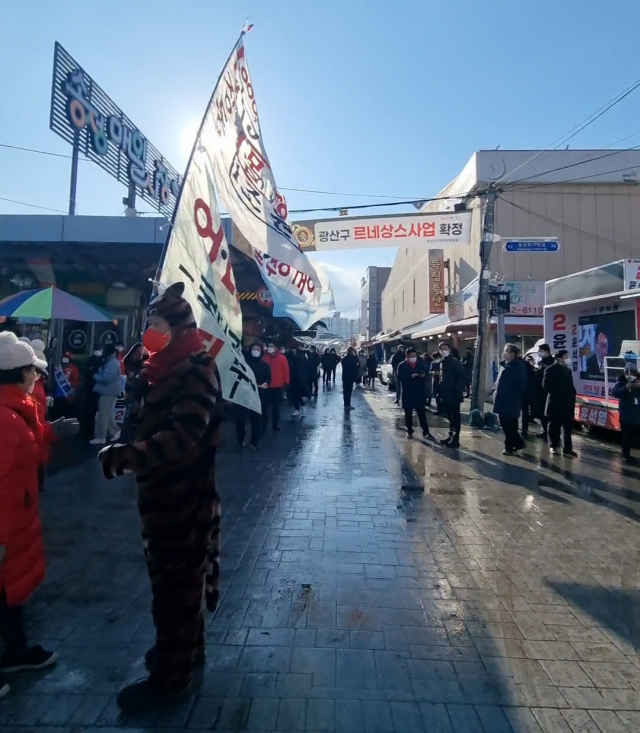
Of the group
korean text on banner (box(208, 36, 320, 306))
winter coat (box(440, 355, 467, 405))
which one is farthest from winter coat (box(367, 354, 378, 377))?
korean text on banner (box(208, 36, 320, 306))

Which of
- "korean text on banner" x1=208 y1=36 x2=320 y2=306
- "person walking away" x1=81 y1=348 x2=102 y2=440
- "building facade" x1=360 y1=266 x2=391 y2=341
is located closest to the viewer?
"korean text on banner" x1=208 y1=36 x2=320 y2=306

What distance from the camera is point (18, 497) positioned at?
2865 millimetres

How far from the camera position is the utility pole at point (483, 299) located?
12570mm

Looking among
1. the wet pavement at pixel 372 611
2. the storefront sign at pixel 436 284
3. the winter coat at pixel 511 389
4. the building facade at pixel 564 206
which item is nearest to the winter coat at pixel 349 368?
the winter coat at pixel 511 389

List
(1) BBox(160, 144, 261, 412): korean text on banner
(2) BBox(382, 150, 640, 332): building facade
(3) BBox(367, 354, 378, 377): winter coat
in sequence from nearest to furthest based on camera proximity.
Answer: (1) BBox(160, 144, 261, 412): korean text on banner
(2) BBox(382, 150, 640, 332): building facade
(3) BBox(367, 354, 378, 377): winter coat

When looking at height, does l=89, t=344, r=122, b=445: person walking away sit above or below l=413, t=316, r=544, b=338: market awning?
below

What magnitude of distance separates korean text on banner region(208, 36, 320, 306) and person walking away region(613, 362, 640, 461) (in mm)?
5558

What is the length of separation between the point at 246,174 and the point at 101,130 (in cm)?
1213

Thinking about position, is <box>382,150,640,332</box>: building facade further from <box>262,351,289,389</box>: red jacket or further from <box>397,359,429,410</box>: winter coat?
<box>262,351,289,389</box>: red jacket

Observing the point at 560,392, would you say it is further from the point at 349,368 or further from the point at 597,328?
the point at 349,368

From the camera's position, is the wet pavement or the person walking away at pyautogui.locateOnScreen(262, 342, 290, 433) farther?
the person walking away at pyautogui.locateOnScreen(262, 342, 290, 433)

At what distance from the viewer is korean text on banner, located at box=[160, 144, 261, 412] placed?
3.21 meters

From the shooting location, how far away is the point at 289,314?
18.6ft

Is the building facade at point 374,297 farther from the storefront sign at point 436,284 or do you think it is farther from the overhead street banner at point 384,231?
the overhead street banner at point 384,231
